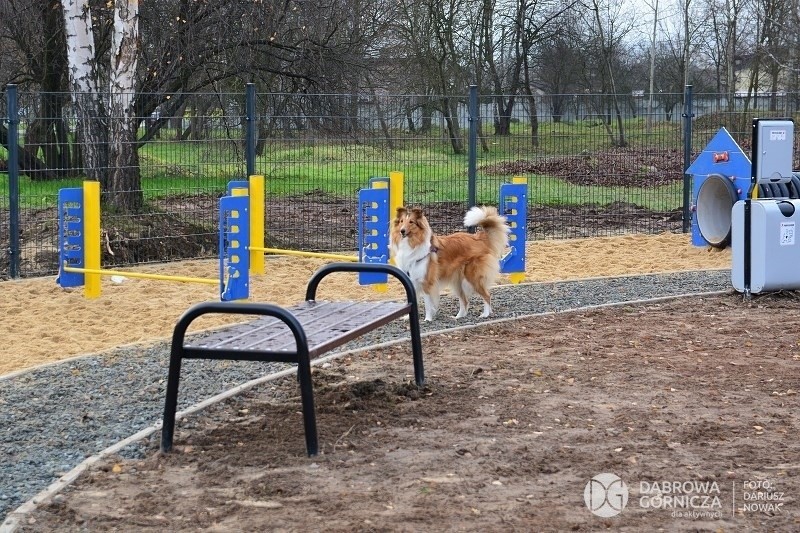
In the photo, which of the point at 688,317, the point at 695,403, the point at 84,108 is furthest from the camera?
the point at 84,108

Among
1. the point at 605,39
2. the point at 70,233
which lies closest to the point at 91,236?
the point at 70,233

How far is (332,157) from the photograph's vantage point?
41.0ft

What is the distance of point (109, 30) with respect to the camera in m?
17.5

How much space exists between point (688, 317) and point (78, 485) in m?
5.70

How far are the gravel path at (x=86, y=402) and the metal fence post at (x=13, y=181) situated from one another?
3.88 meters

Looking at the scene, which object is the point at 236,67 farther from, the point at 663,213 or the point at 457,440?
the point at 457,440

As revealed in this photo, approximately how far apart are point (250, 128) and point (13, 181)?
2727mm

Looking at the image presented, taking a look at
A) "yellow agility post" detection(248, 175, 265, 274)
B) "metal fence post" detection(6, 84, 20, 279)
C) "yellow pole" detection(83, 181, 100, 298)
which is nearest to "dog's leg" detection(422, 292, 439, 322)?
"yellow agility post" detection(248, 175, 265, 274)

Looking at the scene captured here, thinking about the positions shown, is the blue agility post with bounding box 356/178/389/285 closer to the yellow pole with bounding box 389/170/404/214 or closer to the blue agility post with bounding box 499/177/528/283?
the yellow pole with bounding box 389/170/404/214

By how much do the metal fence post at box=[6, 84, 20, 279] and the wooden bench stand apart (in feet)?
17.9

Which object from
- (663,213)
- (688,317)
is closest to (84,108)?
(688,317)

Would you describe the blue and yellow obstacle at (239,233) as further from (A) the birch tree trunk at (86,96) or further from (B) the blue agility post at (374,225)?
(A) the birch tree trunk at (86,96)

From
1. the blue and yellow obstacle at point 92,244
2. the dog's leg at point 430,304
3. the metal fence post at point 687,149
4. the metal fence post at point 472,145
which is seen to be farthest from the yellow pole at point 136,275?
the metal fence post at point 687,149

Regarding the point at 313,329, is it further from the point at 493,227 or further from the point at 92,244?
the point at 92,244
